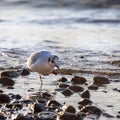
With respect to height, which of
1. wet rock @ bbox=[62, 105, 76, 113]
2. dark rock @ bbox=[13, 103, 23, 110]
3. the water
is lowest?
the water

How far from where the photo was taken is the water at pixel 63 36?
1153 centimetres

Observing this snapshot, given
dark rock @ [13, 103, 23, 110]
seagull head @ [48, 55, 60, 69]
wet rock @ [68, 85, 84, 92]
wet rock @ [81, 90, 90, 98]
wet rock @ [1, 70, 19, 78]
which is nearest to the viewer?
dark rock @ [13, 103, 23, 110]

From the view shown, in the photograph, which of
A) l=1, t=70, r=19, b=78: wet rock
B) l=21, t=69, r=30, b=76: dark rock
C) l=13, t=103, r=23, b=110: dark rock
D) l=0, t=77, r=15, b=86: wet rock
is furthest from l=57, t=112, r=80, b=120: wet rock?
l=21, t=69, r=30, b=76: dark rock

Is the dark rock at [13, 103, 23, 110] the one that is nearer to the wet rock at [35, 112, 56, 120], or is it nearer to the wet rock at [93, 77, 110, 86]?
the wet rock at [35, 112, 56, 120]

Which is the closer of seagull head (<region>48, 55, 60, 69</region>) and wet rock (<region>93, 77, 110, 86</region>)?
seagull head (<region>48, 55, 60, 69</region>)

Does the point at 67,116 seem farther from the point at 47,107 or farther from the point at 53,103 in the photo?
the point at 53,103

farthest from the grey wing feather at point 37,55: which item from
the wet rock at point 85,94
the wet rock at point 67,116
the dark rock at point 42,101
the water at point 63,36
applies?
the wet rock at point 67,116

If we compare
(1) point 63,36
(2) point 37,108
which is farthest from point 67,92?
(1) point 63,36

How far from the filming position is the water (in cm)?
1153

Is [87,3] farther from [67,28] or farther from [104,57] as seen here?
[104,57]

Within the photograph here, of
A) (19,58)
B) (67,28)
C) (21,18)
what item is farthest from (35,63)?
(21,18)

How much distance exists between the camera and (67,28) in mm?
19047

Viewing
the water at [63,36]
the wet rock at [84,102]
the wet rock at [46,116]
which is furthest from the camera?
the water at [63,36]

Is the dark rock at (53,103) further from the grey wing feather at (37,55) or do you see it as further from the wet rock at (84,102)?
the grey wing feather at (37,55)
